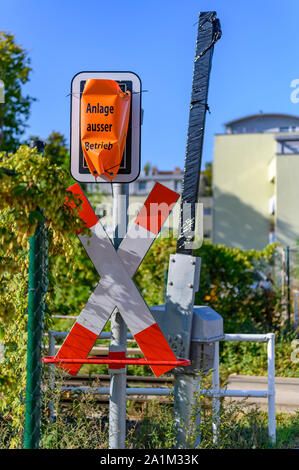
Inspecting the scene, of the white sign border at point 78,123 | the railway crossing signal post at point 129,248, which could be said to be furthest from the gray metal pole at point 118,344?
the white sign border at point 78,123

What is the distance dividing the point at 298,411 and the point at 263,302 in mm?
4508

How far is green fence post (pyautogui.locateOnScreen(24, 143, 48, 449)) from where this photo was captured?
291 centimetres

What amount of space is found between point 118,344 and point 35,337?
27.8 inches

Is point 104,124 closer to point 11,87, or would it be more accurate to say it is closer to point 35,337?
point 35,337

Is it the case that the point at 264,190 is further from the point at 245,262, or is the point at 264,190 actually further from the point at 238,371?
the point at 238,371

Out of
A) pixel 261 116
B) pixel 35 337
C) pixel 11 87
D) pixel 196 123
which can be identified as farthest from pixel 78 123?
pixel 261 116

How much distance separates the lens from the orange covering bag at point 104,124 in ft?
11.1

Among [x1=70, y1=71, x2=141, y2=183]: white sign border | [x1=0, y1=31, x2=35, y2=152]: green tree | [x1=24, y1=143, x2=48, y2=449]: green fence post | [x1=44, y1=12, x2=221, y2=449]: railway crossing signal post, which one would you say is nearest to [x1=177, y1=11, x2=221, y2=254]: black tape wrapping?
[x1=44, y1=12, x2=221, y2=449]: railway crossing signal post

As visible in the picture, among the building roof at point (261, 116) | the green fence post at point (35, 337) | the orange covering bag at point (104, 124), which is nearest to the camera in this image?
the green fence post at point (35, 337)

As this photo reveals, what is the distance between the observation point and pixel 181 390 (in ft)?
11.8

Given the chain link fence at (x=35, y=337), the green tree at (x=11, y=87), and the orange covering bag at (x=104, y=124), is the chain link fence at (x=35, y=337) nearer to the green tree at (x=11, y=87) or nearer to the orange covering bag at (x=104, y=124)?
the orange covering bag at (x=104, y=124)

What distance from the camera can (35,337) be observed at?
2.97 m

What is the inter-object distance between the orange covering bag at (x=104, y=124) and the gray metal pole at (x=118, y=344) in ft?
0.60
